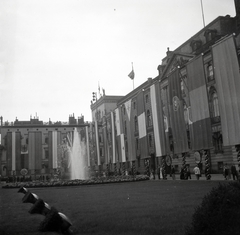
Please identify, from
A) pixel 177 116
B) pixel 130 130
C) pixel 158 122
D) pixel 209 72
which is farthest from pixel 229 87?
pixel 130 130

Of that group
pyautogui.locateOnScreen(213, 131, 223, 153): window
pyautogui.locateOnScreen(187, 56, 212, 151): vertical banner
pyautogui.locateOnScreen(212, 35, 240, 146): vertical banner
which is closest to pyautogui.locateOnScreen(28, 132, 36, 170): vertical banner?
pyautogui.locateOnScreen(213, 131, 223, 153): window

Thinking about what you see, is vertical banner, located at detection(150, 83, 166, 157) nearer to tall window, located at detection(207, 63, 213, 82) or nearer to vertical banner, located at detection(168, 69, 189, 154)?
vertical banner, located at detection(168, 69, 189, 154)

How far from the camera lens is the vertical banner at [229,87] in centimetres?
2384

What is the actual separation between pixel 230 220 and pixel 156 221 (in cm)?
471

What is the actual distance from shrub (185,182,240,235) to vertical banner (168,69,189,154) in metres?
25.5

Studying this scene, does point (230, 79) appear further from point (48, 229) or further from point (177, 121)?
point (48, 229)

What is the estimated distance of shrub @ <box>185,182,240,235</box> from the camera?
4625mm

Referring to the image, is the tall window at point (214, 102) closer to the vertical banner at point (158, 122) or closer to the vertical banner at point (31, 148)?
the vertical banner at point (158, 122)

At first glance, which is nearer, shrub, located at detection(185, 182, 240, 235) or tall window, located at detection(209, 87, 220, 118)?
shrub, located at detection(185, 182, 240, 235)

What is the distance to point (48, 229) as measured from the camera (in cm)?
811

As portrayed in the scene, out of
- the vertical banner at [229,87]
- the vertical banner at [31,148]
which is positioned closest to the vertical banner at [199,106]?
the vertical banner at [229,87]

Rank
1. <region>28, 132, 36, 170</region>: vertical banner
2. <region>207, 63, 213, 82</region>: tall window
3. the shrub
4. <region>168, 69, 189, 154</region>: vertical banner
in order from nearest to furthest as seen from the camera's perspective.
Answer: the shrub → <region>168, 69, 189, 154</region>: vertical banner → <region>207, 63, 213, 82</region>: tall window → <region>28, 132, 36, 170</region>: vertical banner

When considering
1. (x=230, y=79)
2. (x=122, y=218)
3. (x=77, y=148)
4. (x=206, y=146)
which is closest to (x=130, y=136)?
(x=77, y=148)

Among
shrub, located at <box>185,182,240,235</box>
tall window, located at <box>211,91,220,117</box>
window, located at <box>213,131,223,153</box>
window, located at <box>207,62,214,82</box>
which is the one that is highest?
window, located at <box>207,62,214,82</box>
